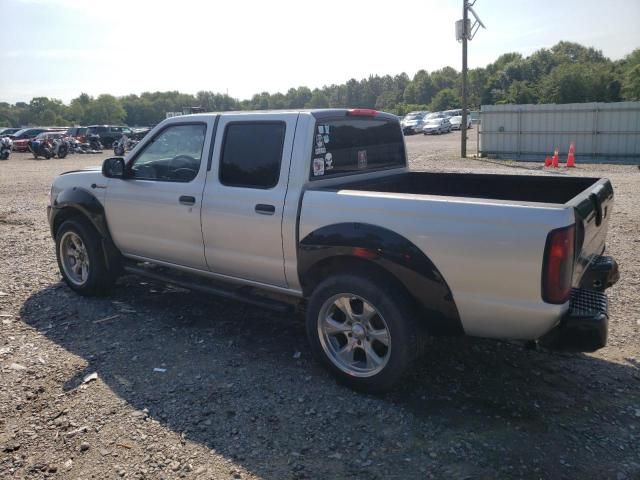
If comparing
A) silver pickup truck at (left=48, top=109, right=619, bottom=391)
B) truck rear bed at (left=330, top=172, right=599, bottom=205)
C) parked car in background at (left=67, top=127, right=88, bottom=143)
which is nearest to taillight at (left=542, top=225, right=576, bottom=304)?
silver pickup truck at (left=48, top=109, right=619, bottom=391)

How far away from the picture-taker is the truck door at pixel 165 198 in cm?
473

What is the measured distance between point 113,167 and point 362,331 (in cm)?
297

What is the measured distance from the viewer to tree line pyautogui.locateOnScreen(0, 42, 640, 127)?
2343 inches

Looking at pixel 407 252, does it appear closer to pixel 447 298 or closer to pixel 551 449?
pixel 447 298

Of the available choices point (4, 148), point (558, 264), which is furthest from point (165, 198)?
point (4, 148)

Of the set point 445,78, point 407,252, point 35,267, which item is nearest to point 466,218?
point 407,252

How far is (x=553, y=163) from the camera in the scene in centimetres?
1838

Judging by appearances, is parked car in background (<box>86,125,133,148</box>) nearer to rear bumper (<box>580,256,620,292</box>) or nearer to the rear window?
the rear window

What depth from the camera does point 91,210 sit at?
5.59 m

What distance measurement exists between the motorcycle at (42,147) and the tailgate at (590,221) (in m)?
29.6

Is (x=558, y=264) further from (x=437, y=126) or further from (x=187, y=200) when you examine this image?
(x=437, y=126)

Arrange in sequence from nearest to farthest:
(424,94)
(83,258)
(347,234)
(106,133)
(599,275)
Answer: (347,234)
(599,275)
(83,258)
(106,133)
(424,94)

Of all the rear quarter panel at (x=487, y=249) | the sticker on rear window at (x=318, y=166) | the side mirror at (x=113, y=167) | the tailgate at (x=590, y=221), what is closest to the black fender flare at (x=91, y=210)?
the side mirror at (x=113, y=167)

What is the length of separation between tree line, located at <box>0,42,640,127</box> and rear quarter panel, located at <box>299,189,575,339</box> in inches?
2242
